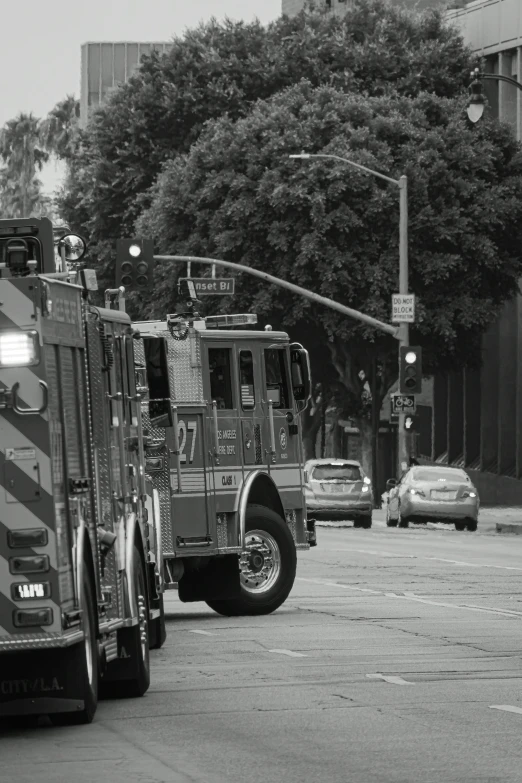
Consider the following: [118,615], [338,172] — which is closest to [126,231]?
[338,172]

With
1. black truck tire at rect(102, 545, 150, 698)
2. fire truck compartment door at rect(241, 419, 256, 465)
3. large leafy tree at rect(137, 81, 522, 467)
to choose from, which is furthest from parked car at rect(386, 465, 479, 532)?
black truck tire at rect(102, 545, 150, 698)

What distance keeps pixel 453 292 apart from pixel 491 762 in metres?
41.5

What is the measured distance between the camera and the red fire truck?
9.87 meters

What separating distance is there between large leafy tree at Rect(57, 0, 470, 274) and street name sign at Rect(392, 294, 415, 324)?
37.1ft

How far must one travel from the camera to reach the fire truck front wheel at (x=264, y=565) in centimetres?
1831

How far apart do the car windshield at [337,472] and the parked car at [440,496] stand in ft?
6.07

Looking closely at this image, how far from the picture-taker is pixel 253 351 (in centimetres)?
1855

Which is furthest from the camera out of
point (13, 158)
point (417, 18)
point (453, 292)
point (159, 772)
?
point (13, 158)

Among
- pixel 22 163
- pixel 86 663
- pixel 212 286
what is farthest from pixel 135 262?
pixel 22 163

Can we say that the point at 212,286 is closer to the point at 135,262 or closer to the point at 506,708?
the point at 135,262

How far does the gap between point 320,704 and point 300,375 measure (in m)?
7.87

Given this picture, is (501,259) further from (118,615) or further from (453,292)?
(118,615)

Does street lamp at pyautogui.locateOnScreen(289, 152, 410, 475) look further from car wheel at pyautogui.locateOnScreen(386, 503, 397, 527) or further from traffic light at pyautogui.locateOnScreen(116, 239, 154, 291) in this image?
traffic light at pyautogui.locateOnScreen(116, 239, 154, 291)

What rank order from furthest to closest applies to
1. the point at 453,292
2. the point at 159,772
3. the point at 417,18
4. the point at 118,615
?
A: 1. the point at 417,18
2. the point at 453,292
3. the point at 118,615
4. the point at 159,772
